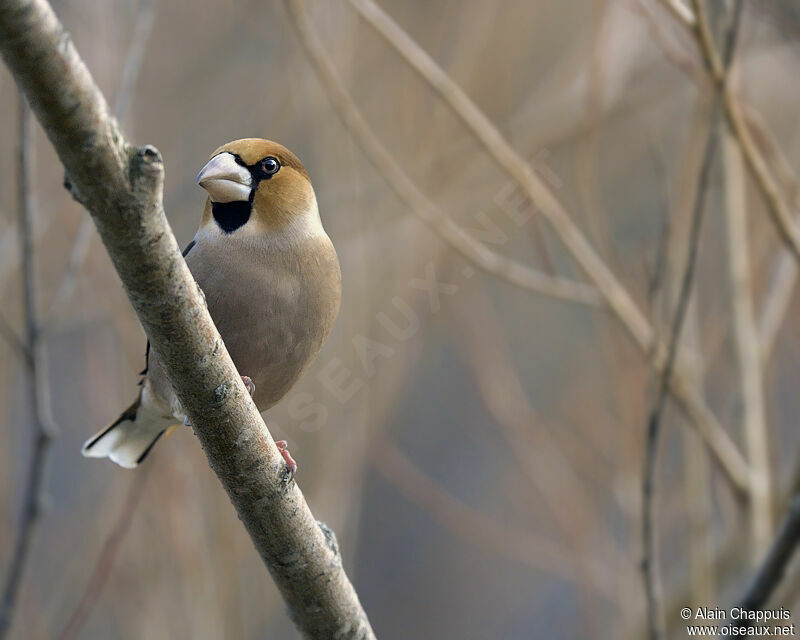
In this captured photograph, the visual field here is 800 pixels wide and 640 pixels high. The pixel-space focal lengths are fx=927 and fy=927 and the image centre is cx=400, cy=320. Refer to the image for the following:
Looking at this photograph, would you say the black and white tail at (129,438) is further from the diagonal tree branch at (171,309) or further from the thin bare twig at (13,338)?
the diagonal tree branch at (171,309)

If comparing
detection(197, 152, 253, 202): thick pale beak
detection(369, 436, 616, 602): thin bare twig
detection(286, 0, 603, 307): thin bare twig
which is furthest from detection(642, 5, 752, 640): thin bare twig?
Result: detection(369, 436, 616, 602): thin bare twig

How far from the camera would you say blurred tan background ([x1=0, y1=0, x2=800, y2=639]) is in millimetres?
3479

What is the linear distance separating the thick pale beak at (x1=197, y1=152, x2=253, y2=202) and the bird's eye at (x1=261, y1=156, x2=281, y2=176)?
52 millimetres

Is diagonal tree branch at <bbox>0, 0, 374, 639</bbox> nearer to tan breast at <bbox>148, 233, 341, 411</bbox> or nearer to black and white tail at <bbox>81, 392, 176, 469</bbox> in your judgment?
tan breast at <bbox>148, 233, 341, 411</bbox>

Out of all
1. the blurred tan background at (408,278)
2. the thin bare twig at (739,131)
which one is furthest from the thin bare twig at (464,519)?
the thin bare twig at (739,131)

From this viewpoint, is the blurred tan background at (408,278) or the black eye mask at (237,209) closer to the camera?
the black eye mask at (237,209)

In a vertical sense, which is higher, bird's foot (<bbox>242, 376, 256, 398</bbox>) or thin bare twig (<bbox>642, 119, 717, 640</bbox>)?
bird's foot (<bbox>242, 376, 256, 398</bbox>)

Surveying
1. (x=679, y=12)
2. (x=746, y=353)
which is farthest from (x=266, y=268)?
(x=746, y=353)

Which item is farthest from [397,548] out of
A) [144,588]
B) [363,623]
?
[363,623]

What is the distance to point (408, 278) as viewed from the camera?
12.9 feet

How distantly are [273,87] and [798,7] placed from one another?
7.28ft

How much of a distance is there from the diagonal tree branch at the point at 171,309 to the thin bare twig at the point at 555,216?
116cm

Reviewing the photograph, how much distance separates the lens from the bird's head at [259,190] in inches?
92.5

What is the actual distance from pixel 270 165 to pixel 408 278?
5.05ft
